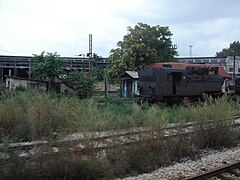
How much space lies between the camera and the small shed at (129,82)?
41656mm

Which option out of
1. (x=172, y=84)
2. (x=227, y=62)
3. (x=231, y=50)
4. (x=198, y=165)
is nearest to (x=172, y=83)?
(x=172, y=84)

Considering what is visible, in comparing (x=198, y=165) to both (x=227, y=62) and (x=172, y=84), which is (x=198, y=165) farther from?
(x=227, y=62)

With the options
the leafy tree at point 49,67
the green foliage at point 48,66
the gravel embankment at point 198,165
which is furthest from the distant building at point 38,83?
the gravel embankment at point 198,165

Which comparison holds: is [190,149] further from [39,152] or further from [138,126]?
[39,152]

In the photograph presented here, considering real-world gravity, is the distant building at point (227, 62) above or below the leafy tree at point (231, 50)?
below

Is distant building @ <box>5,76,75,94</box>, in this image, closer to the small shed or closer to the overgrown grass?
the small shed

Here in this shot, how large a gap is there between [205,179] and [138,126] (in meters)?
2.71

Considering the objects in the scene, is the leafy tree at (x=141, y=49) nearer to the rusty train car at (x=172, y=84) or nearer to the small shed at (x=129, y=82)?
the small shed at (x=129, y=82)

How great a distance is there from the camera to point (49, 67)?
39250mm

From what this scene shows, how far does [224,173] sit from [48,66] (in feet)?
108

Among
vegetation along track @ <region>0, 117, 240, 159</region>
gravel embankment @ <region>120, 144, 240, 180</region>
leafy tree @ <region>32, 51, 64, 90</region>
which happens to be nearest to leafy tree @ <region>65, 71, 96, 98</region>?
leafy tree @ <region>32, 51, 64, 90</region>

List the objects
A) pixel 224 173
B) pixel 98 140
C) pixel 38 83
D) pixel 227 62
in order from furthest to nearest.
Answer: pixel 227 62 → pixel 38 83 → pixel 224 173 → pixel 98 140

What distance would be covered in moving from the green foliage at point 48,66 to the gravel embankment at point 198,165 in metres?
29.9

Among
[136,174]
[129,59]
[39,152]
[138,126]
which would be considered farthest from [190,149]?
[129,59]
